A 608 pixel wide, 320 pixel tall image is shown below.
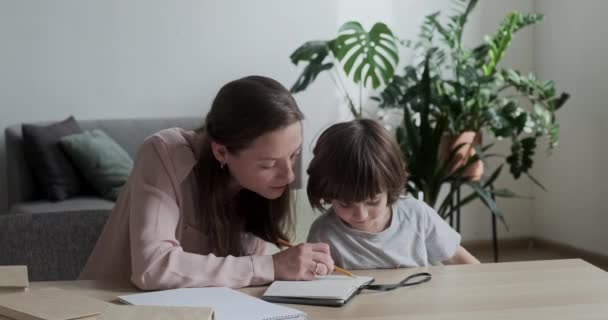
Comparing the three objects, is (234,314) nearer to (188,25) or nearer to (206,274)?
(206,274)

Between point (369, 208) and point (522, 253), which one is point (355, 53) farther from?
point (369, 208)

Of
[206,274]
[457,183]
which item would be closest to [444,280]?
[206,274]

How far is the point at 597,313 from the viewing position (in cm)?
146

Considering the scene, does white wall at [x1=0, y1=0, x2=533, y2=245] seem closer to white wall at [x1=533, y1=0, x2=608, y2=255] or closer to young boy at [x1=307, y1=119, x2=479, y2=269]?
white wall at [x1=533, y1=0, x2=608, y2=255]

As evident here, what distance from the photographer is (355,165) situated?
1.78 m

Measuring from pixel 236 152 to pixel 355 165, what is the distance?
9.5 inches

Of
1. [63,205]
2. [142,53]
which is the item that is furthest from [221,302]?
[142,53]

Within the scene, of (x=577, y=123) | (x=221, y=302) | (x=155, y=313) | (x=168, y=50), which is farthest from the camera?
(x=168, y=50)

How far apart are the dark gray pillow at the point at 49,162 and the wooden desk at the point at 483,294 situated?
2689 millimetres

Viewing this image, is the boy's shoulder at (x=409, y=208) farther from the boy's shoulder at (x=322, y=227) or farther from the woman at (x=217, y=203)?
the woman at (x=217, y=203)

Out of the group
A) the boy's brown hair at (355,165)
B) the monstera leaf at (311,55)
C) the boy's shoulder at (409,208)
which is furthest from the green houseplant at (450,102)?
the boy's brown hair at (355,165)

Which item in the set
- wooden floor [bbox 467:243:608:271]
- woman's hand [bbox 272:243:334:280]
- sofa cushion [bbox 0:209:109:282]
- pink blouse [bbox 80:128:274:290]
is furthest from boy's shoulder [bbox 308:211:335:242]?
wooden floor [bbox 467:243:608:271]

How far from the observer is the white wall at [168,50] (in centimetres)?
464

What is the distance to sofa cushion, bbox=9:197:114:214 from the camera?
13.3ft
